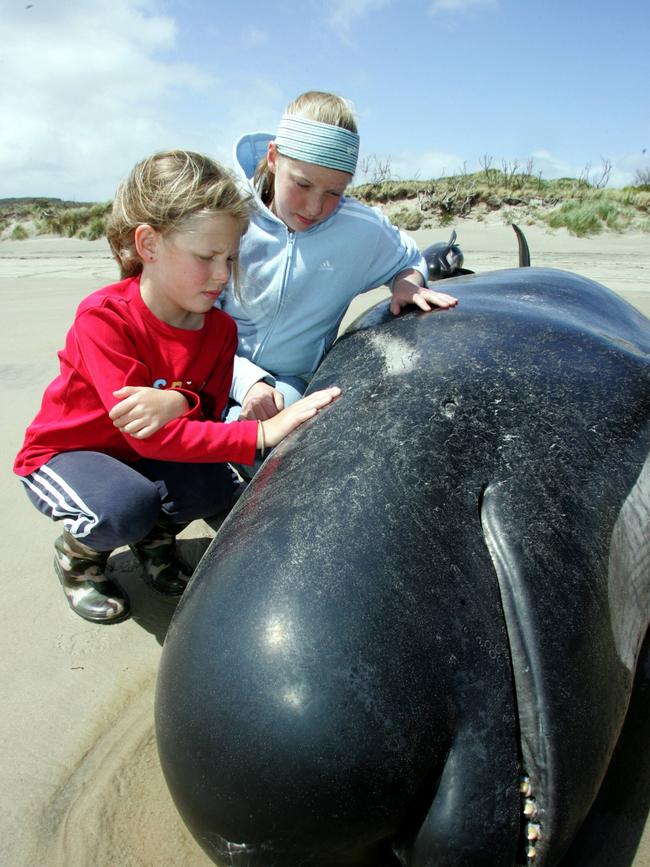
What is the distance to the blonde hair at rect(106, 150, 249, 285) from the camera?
7.43 feet

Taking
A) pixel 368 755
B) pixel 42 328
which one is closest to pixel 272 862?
pixel 368 755

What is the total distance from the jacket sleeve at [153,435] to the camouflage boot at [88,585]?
2.08ft

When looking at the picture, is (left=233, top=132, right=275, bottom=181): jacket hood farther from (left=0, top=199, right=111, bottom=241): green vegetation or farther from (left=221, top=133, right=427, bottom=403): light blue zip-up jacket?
(left=0, top=199, right=111, bottom=241): green vegetation

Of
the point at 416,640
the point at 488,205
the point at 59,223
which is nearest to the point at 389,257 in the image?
the point at 416,640

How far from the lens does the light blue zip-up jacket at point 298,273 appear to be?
9.86 feet

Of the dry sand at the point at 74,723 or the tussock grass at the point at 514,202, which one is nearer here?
the dry sand at the point at 74,723

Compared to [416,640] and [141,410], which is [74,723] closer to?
[141,410]

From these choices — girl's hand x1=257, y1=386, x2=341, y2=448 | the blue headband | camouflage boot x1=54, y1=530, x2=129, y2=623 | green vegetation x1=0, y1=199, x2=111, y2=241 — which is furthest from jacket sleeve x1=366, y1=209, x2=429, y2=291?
green vegetation x1=0, y1=199, x2=111, y2=241

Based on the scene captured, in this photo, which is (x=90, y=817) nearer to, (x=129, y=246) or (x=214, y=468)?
(x=214, y=468)

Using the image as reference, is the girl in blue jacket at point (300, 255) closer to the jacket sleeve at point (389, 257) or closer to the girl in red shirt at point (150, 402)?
the jacket sleeve at point (389, 257)

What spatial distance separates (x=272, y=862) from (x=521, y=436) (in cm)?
101

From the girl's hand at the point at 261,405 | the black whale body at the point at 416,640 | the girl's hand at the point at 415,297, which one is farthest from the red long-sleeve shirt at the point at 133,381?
the girl's hand at the point at 415,297

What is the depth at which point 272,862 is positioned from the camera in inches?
56.5

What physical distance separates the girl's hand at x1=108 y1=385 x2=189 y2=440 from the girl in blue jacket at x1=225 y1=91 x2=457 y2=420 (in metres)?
0.48
